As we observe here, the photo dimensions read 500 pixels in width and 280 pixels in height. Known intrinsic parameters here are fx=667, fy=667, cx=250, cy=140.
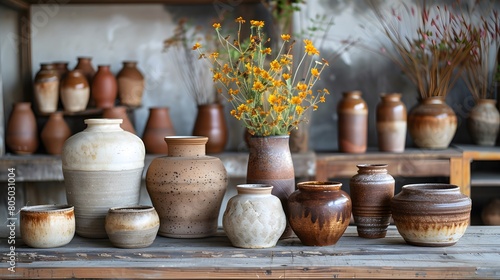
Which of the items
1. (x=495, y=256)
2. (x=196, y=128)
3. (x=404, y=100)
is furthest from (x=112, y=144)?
(x=404, y=100)

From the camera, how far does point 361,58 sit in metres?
4.51

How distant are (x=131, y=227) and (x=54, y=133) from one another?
2.28 m

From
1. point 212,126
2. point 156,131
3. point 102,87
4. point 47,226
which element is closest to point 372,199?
point 47,226

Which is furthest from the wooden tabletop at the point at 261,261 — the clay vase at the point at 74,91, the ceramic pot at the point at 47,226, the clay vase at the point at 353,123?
the clay vase at the point at 74,91

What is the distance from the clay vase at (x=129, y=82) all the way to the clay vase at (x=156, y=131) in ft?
0.71

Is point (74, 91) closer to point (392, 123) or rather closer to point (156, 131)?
point (156, 131)

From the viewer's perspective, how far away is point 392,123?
13.5 ft

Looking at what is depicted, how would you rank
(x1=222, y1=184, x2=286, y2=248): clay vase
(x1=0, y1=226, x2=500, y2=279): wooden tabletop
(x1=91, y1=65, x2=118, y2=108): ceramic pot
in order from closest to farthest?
(x1=0, y1=226, x2=500, y2=279): wooden tabletop → (x1=222, y1=184, x2=286, y2=248): clay vase → (x1=91, y1=65, x2=118, y2=108): ceramic pot

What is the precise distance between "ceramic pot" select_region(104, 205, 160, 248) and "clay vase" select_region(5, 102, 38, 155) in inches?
89.5

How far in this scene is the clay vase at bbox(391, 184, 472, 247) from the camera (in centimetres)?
199

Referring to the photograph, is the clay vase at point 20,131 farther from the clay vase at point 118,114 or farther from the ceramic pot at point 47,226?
the ceramic pot at point 47,226

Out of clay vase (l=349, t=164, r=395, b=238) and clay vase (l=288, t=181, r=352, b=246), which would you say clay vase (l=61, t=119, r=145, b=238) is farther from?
clay vase (l=349, t=164, r=395, b=238)

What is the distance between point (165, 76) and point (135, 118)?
354 mm

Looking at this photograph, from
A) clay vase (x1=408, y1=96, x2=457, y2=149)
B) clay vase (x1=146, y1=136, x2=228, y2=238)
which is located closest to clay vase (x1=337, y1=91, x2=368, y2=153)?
clay vase (x1=408, y1=96, x2=457, y2=149)
